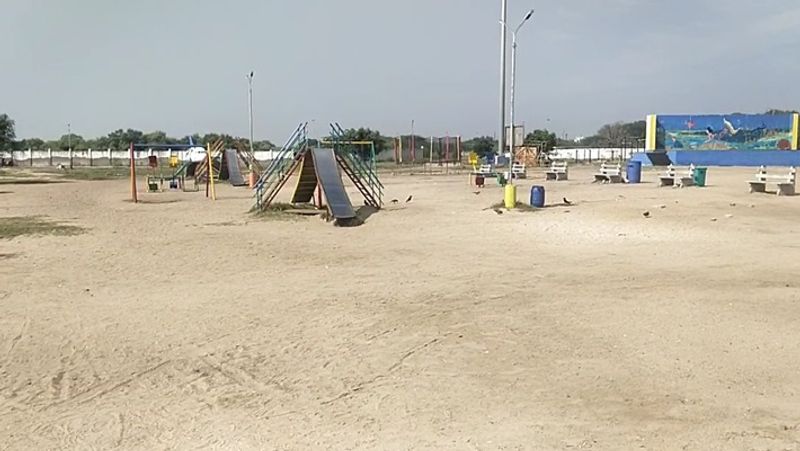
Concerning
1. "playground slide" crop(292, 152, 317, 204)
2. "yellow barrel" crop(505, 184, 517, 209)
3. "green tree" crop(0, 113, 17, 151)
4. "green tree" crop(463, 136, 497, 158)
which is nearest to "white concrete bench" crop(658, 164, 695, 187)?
"yellow barrel" crop(505, 184, 517, 209)

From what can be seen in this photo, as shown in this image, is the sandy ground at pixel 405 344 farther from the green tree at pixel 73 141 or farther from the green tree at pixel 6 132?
the green tree at pixel 73 141

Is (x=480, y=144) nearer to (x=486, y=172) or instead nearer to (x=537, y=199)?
(x=486, y=172)

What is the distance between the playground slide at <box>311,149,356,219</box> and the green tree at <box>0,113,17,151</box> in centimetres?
4183

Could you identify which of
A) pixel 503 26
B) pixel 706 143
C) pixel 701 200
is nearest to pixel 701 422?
pixel 701 200

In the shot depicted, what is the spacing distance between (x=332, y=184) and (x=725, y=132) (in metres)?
47.6

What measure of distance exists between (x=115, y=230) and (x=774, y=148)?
180 feet

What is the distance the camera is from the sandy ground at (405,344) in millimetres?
5098

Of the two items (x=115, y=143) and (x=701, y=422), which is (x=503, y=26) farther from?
(x=115, y=143)

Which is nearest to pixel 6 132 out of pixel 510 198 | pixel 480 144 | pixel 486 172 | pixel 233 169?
pixel 233 169

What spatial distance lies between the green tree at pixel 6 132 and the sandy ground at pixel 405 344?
1798 inches

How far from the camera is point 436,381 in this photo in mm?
6047

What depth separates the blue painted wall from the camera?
57.4 m

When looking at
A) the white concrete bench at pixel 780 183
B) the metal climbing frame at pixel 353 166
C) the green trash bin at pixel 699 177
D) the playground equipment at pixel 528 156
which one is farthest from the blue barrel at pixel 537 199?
the playground equipment at pixel 528 156

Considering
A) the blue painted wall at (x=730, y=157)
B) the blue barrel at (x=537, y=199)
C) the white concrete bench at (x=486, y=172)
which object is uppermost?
the blue painted wall at (x=730, y=157)
